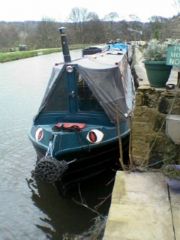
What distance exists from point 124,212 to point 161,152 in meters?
1.45

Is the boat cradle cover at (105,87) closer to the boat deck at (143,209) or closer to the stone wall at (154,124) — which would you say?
the stone wall at (154,124)

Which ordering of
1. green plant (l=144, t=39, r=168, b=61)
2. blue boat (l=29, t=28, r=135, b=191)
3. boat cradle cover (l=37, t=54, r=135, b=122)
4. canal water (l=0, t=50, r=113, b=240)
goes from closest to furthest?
green plant (l=144, t=39, r=168, b=61) → canal water (l=0, t=50, r=113, b=240) → blue boat (l=29, t=28, r=135, b=191) → boat cradle cover (l=37, t=54, r=135, b=122)

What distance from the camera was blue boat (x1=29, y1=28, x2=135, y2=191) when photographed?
25.0ft

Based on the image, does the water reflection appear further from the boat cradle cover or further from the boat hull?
the boat cradle cover

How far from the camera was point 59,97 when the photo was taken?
858 cm

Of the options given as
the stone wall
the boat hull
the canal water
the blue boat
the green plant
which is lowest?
the canal water

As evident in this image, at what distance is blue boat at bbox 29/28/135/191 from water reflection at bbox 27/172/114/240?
0.35 m

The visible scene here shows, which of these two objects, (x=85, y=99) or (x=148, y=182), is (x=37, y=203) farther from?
(x=148, y=182)

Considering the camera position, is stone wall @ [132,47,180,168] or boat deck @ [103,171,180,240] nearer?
boat deck @ [103,171,180,240]

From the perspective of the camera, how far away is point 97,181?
8211 mm

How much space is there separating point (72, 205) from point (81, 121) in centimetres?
159

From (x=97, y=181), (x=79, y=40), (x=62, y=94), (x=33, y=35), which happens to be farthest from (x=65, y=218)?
(x=33, y=35)

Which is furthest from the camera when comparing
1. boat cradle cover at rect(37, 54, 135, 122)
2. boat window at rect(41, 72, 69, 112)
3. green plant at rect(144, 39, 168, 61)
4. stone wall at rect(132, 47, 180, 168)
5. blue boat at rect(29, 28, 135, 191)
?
boat window at rect(41, 72, 69, 112)

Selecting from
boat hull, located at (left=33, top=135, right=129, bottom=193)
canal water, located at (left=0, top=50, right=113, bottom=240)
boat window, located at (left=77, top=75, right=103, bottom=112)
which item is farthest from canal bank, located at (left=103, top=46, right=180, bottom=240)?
boat window, located at (left=77, top=75, right=103, bottom=112)
